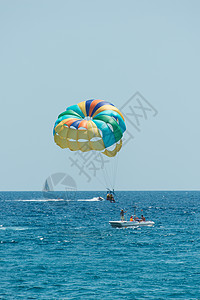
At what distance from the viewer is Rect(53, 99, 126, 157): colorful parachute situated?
1896 inches

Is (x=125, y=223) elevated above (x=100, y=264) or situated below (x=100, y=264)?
above

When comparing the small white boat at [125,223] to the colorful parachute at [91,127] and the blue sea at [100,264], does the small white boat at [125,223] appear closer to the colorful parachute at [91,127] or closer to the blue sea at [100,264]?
the blue sea at [100,264]

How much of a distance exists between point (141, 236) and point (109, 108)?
17840 millimetres

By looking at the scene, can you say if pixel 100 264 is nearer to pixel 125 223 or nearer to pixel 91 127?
pixel 91 127

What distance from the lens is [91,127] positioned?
48000 mm

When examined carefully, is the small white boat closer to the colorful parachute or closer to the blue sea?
the blue sea

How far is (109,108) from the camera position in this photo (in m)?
51.0

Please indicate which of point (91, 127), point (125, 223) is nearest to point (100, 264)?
point (91, 127)

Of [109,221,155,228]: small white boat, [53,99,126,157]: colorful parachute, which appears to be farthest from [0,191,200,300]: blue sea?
[53,99,126,157]: colorful parachute

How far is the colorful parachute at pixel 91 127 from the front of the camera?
48156 millimetres

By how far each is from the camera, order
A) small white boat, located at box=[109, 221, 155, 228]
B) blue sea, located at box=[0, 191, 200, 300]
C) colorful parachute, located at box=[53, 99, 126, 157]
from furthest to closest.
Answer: small white boat, located at box=[109, 221, 155, 228], colorful parachute, located at box=[53, 99, 126, 157], blue sea, located at box=[0, 191, 200, 300]

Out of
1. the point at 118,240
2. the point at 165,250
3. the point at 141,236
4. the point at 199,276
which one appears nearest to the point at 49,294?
the point at 199,276

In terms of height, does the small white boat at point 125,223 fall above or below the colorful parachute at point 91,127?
below

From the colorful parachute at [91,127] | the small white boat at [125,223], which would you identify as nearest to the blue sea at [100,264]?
the small white boat at [125,223]
